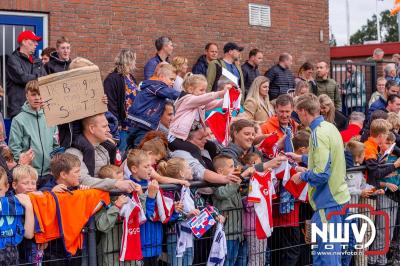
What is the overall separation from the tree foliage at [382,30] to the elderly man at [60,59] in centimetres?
7258

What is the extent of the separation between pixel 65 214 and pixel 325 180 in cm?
275

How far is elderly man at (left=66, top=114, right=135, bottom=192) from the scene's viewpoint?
661 cm

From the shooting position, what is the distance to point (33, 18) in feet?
40.0

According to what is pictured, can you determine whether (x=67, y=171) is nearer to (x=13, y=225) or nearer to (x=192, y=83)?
(x=13, y=225)

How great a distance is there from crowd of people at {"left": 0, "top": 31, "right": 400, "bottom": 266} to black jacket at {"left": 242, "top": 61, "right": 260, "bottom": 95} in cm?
314

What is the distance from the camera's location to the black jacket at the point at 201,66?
14016mm

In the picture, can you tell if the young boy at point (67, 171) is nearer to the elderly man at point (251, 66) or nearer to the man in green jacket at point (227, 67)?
the man in green jacket at point (227, 67)

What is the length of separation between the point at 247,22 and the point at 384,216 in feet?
24.1

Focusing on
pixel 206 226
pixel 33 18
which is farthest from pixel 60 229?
pixel 33 18

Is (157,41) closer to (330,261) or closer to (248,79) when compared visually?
(248,79)

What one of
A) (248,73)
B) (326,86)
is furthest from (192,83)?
(326,86)

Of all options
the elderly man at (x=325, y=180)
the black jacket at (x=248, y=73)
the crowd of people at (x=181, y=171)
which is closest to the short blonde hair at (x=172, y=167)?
the crowd of people at (x=181, y=171)
